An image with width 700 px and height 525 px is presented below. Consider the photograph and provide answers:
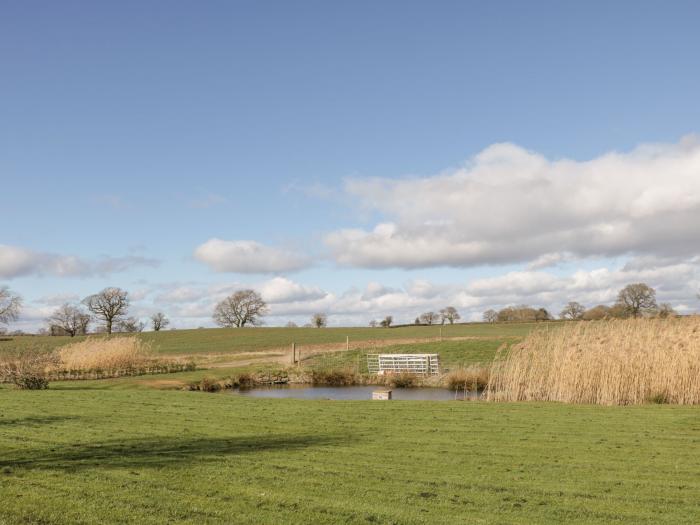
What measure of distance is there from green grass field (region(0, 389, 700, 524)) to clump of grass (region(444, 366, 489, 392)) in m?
13.7

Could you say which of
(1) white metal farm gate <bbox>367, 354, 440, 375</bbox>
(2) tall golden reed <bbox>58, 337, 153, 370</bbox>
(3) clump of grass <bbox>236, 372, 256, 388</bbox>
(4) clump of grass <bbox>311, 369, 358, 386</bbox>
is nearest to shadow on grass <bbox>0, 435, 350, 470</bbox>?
(3) clump of grass <bbox>236, 372, 256, 388</bbox>

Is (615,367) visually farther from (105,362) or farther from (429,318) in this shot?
(429,318)

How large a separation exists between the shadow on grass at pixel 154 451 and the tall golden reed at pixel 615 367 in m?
10.3

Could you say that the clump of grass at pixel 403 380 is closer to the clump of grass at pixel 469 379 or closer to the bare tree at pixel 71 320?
the clump of grass at pixel 469 379

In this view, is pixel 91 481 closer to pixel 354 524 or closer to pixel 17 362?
pixel 354 524

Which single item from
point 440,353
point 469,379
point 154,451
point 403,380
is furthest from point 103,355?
point 154,451

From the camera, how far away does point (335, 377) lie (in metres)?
35.8

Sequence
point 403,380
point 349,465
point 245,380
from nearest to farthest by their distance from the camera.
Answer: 1. point 349,465
2. point 403,380
3. point 245,380

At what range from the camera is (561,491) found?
8578 mm

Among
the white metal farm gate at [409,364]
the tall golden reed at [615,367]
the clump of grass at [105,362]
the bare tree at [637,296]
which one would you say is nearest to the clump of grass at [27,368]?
the clump of grass at [105,362]

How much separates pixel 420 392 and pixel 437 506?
23.2m

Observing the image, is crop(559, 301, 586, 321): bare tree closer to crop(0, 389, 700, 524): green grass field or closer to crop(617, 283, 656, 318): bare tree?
crop(617, 283, 656, 318): bare tree

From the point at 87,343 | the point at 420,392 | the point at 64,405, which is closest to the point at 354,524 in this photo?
the point at 64,405

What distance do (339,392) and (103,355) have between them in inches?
533
